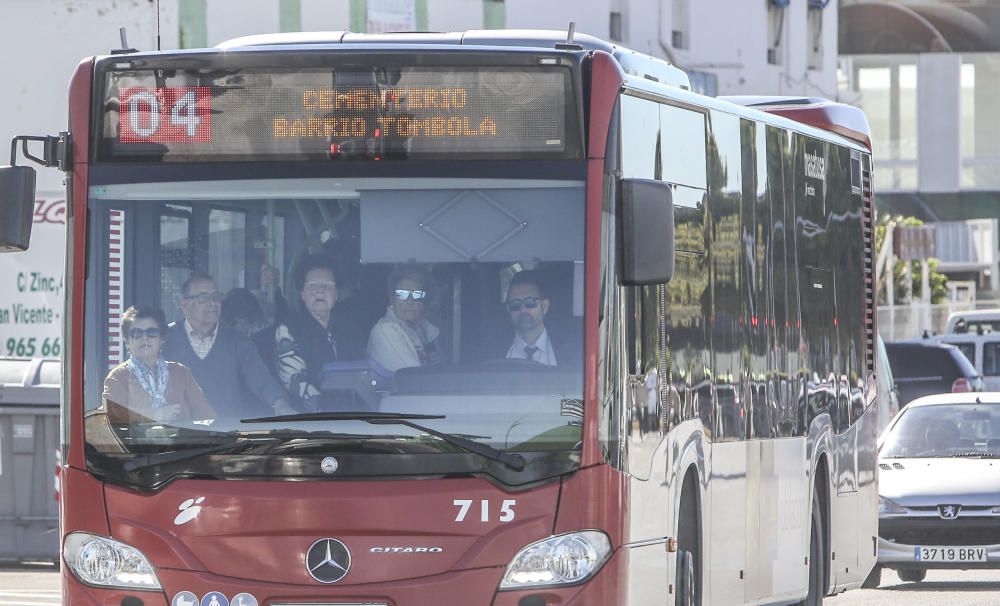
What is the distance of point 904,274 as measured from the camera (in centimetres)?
A: 6219

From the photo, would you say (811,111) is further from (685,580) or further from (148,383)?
(148,383)

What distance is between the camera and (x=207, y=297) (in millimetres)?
8023

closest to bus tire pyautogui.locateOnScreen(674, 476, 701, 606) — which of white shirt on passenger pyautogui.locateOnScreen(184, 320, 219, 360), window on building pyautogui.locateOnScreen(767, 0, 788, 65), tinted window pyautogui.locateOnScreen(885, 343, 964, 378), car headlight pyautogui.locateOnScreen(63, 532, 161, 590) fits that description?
white shirt on passenger pyautogui.locateOnScreen(184, 320, 219, 360)

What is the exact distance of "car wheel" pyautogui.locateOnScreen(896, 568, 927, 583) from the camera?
16.8 meters

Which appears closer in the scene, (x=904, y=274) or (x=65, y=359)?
(x=65, y=359)

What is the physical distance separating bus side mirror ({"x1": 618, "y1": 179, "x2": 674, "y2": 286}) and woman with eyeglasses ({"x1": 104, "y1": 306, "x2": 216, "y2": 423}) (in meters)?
1.61

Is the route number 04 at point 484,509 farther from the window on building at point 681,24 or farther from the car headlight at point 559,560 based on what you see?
the window on building at point 681,24

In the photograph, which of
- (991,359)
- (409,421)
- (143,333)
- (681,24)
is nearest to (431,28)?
(991,359)

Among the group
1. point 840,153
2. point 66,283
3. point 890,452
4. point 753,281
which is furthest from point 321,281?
point 890,452

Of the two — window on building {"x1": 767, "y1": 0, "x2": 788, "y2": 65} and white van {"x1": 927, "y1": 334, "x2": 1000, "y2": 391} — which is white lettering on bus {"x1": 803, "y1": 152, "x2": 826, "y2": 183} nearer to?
white van {"x1": 927, "y1": 334, "x2": 1000, "y2": 391}

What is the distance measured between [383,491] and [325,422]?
1.06 ft

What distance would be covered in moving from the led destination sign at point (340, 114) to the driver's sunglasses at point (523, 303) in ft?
1.74

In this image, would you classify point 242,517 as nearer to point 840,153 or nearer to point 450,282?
point 450,282

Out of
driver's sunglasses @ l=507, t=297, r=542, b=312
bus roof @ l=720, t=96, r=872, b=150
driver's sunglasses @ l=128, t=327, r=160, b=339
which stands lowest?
driver's sunglasses @ l=128, t=327, r=160, b=339
